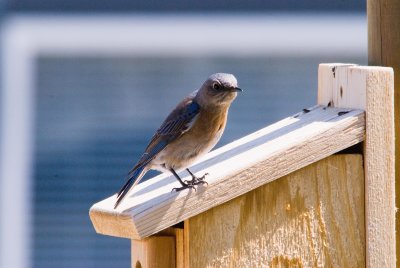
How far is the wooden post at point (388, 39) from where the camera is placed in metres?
3.67

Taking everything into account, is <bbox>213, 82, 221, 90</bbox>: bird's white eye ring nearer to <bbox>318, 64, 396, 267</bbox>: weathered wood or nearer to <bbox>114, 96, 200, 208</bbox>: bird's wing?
<bbox>114, 96, 200, 208</bbox>: bird's wing

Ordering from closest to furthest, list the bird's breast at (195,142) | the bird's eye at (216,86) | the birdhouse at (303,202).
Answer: the birdhouse at (303,202), the bird's breast at (195,142), the bird's eye at (216,86)

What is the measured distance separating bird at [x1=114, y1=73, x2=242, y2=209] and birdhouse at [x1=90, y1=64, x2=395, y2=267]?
A: 409mm

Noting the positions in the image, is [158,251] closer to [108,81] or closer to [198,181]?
[198,181]

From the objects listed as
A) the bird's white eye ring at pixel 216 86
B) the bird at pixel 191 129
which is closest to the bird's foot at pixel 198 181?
the bird at pixel 191 129

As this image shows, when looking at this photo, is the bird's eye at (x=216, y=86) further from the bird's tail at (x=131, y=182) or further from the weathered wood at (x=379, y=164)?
the weathered wood at (x=379, y=164)

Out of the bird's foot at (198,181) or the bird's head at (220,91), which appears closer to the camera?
the bird's foot at (198,181)

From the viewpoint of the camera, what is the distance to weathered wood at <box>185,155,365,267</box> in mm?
3432

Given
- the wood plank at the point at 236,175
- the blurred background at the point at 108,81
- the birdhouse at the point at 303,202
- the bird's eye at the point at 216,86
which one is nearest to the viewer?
the wood plank at the point at 236,175

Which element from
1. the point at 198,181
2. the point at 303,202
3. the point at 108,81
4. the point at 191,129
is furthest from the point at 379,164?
the point at 108,81

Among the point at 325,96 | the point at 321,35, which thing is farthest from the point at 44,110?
the point at 325,96

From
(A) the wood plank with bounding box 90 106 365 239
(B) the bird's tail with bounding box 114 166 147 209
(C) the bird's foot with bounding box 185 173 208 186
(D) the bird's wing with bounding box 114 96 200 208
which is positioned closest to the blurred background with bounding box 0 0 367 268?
(D) the bird's wing with bounding box 114 96 200 208

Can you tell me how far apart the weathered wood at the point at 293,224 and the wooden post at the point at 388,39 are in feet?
0.81

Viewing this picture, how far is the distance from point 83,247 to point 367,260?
11245 mm
